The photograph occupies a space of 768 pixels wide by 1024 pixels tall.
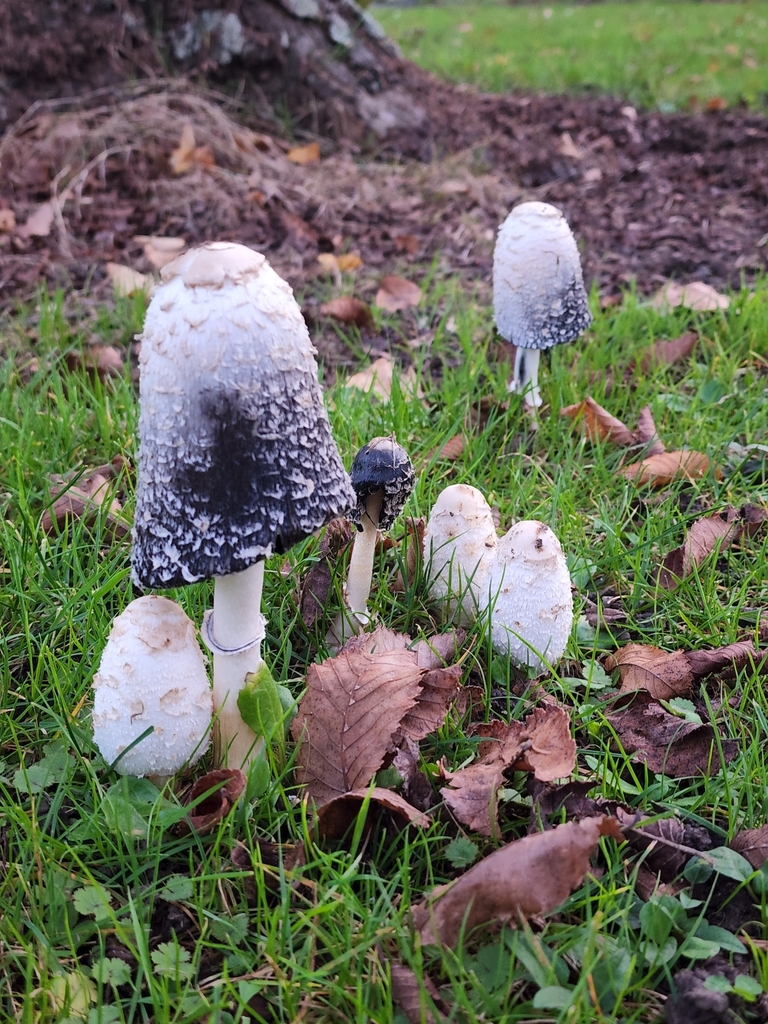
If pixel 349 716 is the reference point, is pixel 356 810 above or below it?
below

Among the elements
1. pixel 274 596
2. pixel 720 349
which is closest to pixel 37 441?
pixel 274 596

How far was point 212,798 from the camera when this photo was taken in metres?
1.92

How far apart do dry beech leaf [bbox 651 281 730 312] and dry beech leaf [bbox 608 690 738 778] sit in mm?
2689

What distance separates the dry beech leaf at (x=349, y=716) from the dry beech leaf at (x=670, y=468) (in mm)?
1451

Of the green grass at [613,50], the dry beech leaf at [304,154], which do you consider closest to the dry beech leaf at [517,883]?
the dry beech leaf at [304,154]

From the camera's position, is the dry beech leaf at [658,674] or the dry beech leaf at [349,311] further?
the dry beech leaf at [349,311]

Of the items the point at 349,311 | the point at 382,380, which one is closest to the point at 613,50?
the point at 349,311

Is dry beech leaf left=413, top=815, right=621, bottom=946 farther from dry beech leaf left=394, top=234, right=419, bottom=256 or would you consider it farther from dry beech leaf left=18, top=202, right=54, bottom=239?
dry beech leaf left=18, top=202, right=54, bottom=239

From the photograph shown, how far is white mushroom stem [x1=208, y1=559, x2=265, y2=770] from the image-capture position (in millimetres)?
1872

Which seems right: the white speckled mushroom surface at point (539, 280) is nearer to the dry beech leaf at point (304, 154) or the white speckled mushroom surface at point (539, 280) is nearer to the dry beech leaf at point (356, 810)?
the dry beech leaf at point (356, 810)

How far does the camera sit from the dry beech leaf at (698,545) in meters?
2.68

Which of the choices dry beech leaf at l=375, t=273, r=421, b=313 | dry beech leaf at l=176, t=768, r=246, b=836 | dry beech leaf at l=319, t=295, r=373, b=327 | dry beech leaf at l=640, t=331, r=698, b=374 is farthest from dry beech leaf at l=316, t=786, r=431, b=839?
dry beech leaf at l=375, t=273, r=421, b=313

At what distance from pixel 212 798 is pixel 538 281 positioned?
221cm

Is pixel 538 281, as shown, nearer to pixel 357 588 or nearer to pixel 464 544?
pixel 464 544
